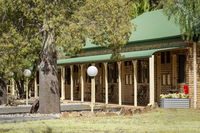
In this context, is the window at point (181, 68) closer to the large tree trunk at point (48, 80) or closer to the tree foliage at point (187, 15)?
the tree foliage at point (187, 15)

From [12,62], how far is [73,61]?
12692 mm

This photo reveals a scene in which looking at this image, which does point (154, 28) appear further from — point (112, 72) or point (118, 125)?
point (118, 125)

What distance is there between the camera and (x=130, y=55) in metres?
27.4

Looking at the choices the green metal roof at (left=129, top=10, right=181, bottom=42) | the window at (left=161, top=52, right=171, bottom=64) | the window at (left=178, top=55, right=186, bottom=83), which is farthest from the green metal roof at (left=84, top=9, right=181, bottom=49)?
the window at (left=178, top=55, right=186, bottom=83)

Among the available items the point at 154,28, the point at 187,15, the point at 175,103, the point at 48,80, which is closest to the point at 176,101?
the point at 175,103

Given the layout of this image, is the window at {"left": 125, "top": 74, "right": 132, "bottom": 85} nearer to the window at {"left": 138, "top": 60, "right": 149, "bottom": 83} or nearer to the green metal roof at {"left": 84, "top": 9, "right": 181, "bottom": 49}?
the window at {"left": 138, "top": 60, "right": 149, "bottom": 83}

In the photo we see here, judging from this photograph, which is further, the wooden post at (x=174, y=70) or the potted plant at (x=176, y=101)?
the wooden post at (x=174, y=70)

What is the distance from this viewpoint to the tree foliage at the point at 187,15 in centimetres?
2395

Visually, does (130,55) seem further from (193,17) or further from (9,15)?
(9,15)

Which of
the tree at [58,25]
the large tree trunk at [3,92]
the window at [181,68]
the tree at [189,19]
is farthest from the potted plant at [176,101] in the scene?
the large tree trunk at [3,92]

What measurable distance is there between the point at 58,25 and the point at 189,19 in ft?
23.2

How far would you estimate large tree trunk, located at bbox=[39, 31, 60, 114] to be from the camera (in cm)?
2219

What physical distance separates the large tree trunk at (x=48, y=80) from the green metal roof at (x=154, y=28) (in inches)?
257

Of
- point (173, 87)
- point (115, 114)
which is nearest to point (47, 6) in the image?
point (115, 114)
